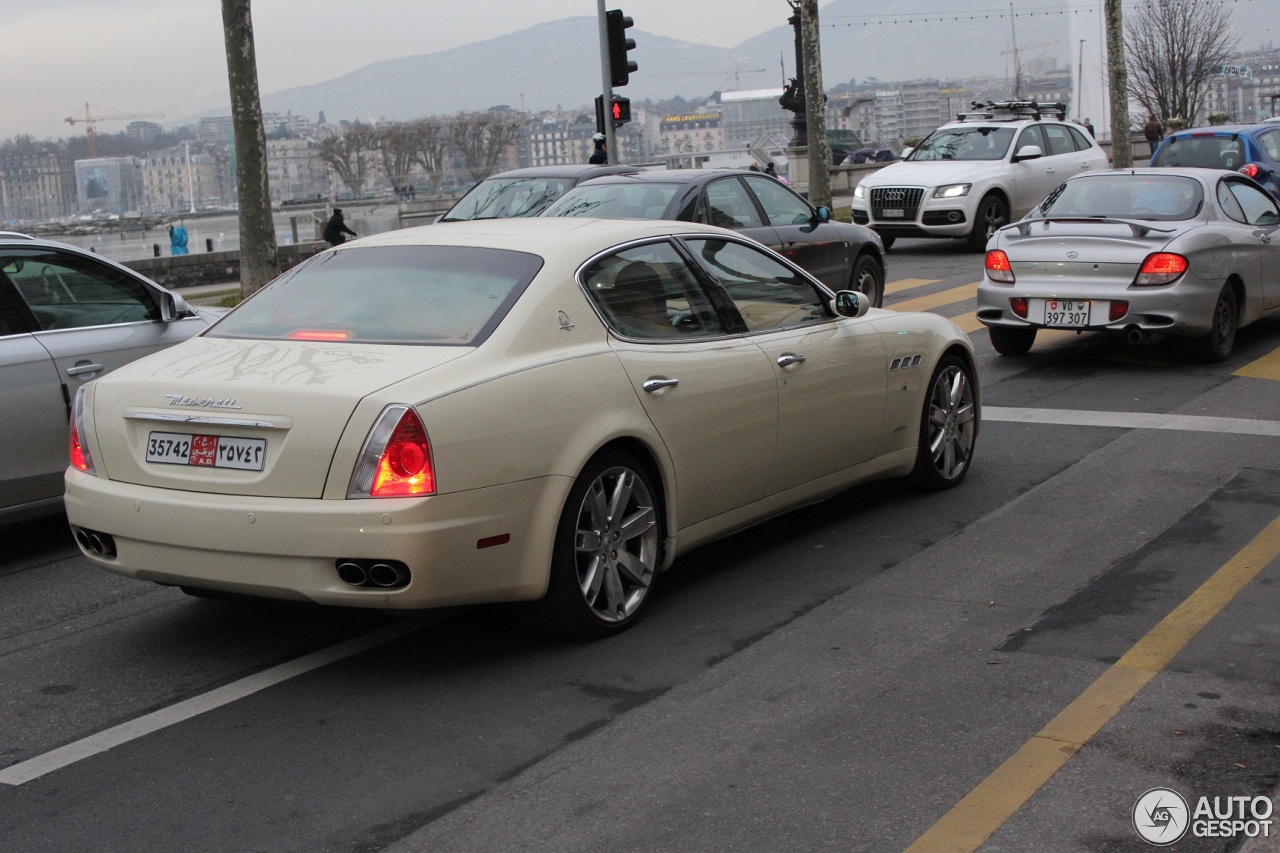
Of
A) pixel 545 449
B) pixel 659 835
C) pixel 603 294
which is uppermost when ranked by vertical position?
pixel 603 294

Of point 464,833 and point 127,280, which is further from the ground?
point 127,280

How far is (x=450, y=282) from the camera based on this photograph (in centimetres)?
568

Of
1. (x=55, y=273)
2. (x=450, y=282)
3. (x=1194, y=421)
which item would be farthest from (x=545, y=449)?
(x=1194, y=421)

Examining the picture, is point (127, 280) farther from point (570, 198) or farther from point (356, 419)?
point (570, 198)

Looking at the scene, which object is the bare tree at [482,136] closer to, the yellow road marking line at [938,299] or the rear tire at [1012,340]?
the yellow road marking line at [938,299]

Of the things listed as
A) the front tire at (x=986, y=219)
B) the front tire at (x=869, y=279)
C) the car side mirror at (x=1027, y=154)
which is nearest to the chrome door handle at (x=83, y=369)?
the front tire at (x=869, y=279)

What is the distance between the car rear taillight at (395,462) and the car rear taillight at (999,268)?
304 inches

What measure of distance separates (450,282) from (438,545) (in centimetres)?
125

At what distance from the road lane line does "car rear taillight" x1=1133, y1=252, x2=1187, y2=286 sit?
7.05 m

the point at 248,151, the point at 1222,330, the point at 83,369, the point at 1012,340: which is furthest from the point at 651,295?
the point at 248,151

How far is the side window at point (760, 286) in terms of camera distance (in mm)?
6457

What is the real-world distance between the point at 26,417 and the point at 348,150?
3558 inches

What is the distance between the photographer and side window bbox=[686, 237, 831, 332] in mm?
6457

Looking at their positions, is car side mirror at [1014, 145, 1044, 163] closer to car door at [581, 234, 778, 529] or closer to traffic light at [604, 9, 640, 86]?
traffic light at [604, 9, 640, 86]
